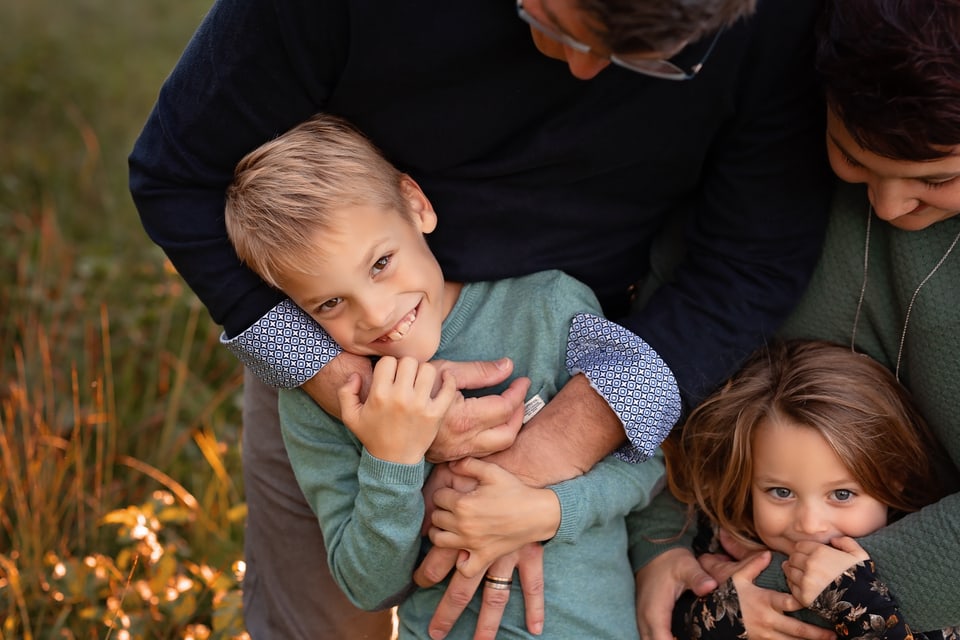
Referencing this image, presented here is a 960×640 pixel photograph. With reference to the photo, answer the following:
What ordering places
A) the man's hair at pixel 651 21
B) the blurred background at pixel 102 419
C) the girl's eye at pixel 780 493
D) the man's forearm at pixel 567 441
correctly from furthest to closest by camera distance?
1. the blurred background at pixel 102 419
2. the girl's eye at pixel 780 493
3. the man's forearm at pixel 567 441
4. the man's hair at pixel 651 21

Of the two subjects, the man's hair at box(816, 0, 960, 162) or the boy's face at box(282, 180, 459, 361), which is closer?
the man's hair at box(816, 0, 960, 162)

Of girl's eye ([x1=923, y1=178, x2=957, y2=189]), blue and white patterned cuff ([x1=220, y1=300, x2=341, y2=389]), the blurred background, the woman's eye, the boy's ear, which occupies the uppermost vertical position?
the woman's eye

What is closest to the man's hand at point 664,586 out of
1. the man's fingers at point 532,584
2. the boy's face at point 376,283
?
the man's fingers at point 532,584

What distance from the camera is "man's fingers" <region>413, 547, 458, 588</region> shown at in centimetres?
221

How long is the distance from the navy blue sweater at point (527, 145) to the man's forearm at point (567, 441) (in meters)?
0.21

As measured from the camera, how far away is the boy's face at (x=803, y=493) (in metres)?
2.31

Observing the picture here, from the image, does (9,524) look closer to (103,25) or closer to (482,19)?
(482,19)

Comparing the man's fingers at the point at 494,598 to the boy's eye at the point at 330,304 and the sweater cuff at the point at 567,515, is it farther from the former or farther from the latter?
the boy's eye at the point at 330,304

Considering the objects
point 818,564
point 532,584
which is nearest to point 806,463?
point 818,564

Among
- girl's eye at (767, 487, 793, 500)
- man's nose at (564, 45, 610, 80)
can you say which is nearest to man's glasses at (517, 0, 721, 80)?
man's nose at (564, 45, 610, 80)

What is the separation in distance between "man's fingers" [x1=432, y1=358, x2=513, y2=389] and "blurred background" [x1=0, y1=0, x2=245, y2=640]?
39.9 inches

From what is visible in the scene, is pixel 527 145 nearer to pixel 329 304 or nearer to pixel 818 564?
pixel 329 304

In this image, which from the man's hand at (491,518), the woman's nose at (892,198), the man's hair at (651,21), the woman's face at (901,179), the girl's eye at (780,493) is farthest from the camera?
the girl's eye at (780,493)

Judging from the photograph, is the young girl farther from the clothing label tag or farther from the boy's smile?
the boy's smile
